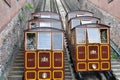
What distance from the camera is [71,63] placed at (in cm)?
1736

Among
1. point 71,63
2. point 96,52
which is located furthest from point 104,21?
point 96,52

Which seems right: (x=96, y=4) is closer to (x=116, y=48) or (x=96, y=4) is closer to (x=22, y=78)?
(x=116, y=48)

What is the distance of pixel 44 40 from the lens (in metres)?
14.6

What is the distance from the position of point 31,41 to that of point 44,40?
57 centimetres

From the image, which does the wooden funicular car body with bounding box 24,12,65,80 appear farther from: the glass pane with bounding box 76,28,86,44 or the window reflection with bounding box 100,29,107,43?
the window reflection with bounding box 100,29,107,43

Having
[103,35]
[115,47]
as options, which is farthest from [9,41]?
[115,47]

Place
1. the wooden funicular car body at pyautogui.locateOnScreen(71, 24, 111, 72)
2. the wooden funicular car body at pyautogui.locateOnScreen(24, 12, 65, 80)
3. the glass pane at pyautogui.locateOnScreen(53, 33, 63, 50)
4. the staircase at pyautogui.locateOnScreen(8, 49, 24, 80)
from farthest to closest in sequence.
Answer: the staircase at pyautogui.locateOnScreen(8, 49, 24, 80) → the wooden funicular car body at pyautogui.locateOnScreen(71, 24, 111, 72) → the glass pane at pyautogui.locateOnScreen(53, 33, 63, 50) → the wooden funicular car body at pyautogui.locateOnScreen(24, 12, 65, 80)

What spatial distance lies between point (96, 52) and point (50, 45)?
217 centimetres

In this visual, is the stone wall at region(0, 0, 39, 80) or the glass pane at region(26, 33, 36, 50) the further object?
the stone wall at region(0, 0, 39, 80)

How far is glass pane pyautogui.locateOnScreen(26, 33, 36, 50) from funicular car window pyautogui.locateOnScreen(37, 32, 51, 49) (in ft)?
0.76

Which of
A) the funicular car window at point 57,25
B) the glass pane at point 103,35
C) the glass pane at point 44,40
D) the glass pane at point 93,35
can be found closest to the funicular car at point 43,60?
the glass pane at point 44,40

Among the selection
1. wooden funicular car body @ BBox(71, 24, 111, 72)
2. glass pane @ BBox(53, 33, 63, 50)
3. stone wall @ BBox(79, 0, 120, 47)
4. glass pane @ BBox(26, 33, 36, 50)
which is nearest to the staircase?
glass pane @ BBox(26, 33, 36, 50)

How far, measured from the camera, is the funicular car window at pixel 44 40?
1445cm

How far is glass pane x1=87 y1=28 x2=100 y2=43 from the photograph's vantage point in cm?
1518
